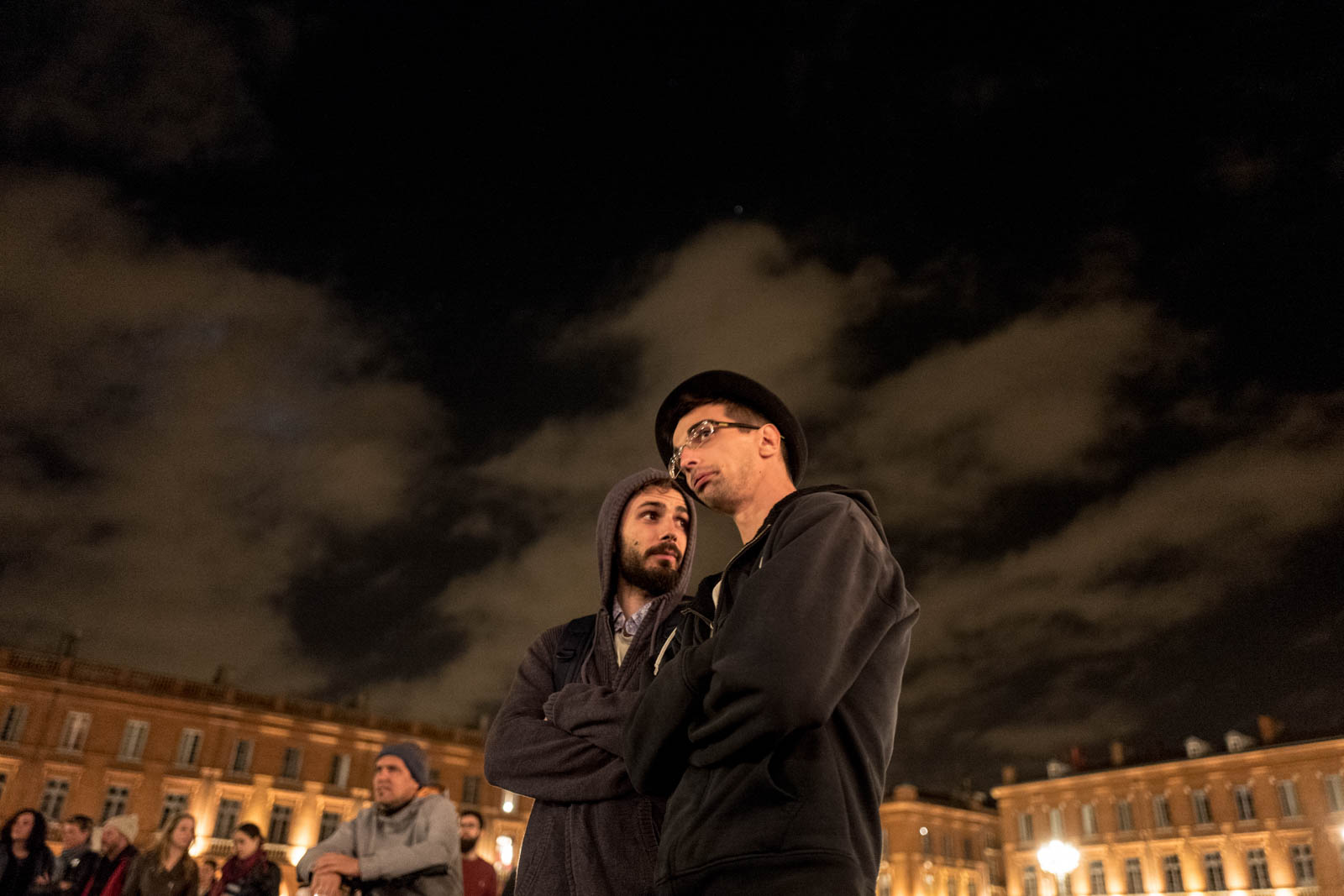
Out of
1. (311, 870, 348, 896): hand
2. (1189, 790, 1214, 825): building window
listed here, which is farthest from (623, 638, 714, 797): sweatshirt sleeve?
(1189, 790, 1214, 825): building window

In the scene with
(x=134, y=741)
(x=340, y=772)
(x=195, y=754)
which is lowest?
(x=195, y=754)

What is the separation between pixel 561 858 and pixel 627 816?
0.26 m

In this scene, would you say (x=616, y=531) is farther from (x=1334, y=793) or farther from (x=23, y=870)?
(x=1334, y=793)

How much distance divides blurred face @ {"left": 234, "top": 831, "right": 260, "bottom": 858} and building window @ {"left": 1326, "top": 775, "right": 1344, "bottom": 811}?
45749 millimetres

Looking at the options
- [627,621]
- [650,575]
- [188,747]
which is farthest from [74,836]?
[188,747]

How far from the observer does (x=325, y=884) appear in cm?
390

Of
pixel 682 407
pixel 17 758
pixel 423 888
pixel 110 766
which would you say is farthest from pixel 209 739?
pixel 682 407

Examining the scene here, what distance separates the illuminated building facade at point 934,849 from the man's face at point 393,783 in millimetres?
53564

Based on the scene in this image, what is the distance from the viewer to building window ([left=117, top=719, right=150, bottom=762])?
35625mm

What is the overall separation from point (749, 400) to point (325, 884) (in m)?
2.81

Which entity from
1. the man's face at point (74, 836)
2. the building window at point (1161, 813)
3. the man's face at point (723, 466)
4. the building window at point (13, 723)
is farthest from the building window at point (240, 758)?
the man's face at point (723, 466)

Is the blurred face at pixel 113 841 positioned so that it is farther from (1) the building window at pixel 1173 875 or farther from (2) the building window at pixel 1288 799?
(1) the building window at pixel 1173 875

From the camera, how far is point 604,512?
352cm

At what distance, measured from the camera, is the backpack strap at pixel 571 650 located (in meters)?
3.18
